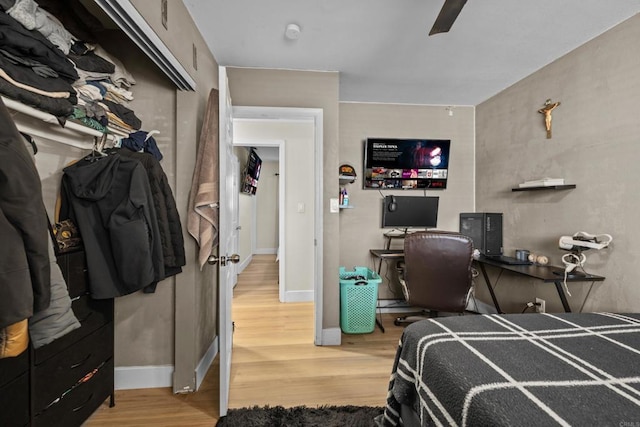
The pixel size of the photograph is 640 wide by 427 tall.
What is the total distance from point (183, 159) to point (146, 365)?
1454 millimetres

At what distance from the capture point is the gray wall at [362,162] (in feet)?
10.5

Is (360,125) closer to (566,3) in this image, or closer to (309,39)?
(309,39)

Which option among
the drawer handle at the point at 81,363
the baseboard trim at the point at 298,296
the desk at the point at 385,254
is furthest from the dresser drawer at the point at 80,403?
the desk at the point at 385,254

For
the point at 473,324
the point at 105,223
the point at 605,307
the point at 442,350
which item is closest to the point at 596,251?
the point at 605,307

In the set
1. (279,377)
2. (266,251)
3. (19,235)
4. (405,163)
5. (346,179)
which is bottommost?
(279,377)

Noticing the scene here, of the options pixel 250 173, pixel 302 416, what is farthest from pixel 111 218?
pixel 250 173

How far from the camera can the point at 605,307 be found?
6.18 ft

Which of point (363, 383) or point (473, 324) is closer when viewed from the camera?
point (473, 324)

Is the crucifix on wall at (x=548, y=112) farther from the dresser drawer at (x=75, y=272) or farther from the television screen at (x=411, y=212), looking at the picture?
the dresser drawer at (x=75, y=272)

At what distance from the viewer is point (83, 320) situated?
138cm

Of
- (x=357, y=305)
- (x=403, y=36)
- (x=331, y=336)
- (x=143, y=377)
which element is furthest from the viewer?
(x=357, y=305)

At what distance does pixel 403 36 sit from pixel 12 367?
279 centimetres

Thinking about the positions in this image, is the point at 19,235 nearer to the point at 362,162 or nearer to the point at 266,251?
the point at 362,162

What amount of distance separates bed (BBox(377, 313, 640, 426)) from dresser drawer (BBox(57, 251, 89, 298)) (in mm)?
1617
